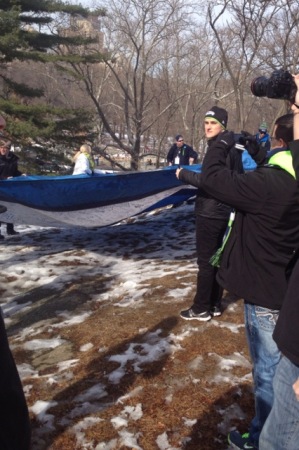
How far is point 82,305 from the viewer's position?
476cm

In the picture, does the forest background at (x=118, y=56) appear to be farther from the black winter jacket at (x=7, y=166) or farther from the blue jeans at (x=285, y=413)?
the blue jeans at (x=285, y=413)

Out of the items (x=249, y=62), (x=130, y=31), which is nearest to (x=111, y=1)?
(x=130, y=31)

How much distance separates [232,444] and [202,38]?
2411 centimetres

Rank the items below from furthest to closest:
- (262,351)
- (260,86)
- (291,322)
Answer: (260,86) < (262,351) < (291,322)

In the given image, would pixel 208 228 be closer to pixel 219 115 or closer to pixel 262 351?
pixel 219 115

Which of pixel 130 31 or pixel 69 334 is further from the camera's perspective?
pixel 130 31

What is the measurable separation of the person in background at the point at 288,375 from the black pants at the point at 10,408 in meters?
0.88

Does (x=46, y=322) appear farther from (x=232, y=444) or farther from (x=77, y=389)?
(x=232, y=444)

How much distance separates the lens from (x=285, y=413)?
1.52 m

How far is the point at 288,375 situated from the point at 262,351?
0.57 m

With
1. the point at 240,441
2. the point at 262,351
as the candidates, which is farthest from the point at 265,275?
the point at 240,441

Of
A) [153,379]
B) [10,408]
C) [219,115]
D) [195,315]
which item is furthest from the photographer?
[195,315]

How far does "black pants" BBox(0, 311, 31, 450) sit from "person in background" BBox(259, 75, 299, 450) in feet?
2.87

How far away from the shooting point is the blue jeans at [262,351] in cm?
204
